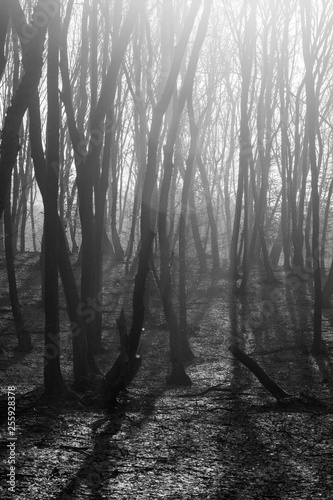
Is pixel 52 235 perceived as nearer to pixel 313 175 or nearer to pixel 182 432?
pixel 182 432

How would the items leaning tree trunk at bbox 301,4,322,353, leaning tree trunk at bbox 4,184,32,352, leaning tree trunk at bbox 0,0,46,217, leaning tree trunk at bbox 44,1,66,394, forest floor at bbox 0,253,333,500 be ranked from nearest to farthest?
forest floor at bbox 0,253,333,500, leaning tree trunk at bbox 0,0,46,217, leaning tree trunk at bbox 44,1,66,394, leaning tree trunk at bbox 301,4,322,353, leaning tree trunk at bbox 4,184,32,352

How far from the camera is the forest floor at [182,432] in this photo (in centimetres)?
361

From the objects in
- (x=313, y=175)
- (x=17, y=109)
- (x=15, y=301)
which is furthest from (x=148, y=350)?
(x=17, y=109)

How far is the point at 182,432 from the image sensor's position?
489 centimetres

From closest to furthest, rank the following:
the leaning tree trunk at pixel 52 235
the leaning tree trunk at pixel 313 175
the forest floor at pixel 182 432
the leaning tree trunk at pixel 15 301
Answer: the forest floor at pixel 182 432
the leaning tree trunk at pixel 52 235
the leaning tree trunk at pixel 313 175
the leaning tree trunk at pixel 15 301

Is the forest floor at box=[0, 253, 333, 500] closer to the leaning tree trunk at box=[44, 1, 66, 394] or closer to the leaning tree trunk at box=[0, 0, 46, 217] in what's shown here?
the leaning tree trunk at box=[44, 1, 66, 394]

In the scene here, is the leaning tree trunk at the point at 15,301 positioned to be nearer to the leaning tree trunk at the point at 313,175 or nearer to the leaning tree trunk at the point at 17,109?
the leaning tree trunk at the point at 313,175

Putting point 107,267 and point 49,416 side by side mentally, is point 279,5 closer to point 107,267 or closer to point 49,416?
point 107,267

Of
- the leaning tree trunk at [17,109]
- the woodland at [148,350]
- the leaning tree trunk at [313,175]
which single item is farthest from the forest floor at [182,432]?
the leaning tree trunk at [17,109]

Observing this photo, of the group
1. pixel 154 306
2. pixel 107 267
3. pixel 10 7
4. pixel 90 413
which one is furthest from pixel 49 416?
pixel 107 267

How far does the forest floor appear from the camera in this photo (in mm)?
3605

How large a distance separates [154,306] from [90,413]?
7.13 m

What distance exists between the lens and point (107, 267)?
15.4 meters

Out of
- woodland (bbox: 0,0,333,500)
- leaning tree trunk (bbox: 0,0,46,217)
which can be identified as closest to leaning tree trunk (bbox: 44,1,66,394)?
woodland (bbox: 0,0,333,500)
